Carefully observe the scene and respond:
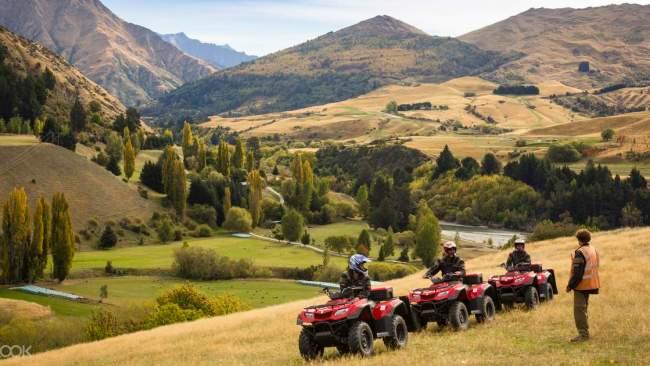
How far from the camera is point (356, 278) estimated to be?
22000 mm

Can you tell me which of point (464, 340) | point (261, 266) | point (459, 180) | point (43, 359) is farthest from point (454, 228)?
point (464, 340)

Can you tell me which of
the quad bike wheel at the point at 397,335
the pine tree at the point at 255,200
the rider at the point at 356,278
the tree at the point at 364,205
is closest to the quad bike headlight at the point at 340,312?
the rider at the point at 356,278

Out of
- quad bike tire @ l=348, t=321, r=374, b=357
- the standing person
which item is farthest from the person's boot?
quad bike tire @ l=348, t=321, r=374, b=357

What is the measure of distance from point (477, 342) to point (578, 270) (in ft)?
12.1

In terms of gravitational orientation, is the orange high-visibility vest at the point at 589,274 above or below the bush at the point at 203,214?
above

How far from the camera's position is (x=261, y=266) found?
369ft

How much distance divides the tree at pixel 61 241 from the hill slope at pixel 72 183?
78.4ft

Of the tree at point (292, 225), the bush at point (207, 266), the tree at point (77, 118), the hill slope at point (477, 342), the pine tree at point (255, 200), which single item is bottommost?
the bush at point (207, 266)

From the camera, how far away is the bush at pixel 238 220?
149 m

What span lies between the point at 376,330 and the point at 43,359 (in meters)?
26.4

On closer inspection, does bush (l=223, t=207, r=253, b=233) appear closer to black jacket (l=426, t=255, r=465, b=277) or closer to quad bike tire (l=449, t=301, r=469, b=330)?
black jacket (l=426, t=255, r=465, b=277)

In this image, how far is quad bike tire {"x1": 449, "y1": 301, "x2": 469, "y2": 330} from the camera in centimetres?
2442

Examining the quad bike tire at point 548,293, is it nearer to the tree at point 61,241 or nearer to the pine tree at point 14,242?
the tree at point 61,241

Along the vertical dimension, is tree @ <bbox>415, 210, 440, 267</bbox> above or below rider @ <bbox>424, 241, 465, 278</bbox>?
below
